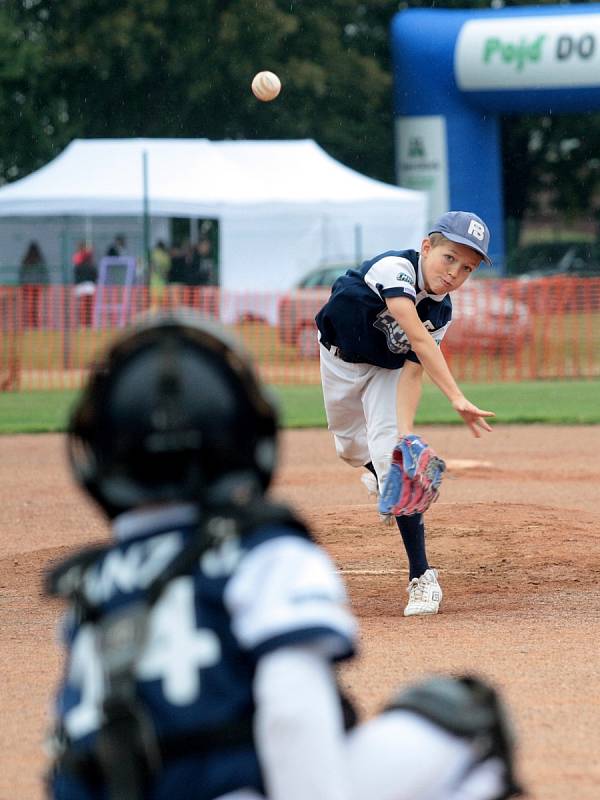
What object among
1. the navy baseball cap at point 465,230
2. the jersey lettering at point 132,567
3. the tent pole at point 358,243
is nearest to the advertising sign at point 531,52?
the tent pole at point 358,243

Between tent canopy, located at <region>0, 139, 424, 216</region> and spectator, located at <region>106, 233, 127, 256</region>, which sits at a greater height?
tent canopy, located at <region>0, 139, 424, 216</region>

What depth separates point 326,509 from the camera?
8.64 meters

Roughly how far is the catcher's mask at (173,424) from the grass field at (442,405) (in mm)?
11610

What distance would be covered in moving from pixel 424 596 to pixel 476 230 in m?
1.56

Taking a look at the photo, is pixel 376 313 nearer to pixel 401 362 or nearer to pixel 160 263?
pixel 401 362

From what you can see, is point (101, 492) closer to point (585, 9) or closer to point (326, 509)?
point (326, 509)

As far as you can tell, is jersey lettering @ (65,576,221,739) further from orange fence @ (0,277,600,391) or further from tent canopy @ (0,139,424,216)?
tent canopy @ (0,139,424,216)

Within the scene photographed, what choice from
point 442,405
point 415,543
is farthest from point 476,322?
point 415,543

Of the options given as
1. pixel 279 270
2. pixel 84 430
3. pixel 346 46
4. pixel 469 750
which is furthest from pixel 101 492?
pixel 346 46

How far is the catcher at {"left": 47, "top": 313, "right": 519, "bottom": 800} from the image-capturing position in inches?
75.2

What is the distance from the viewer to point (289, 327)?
2083 cm

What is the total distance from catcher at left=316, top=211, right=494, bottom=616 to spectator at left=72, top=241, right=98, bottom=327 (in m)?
14.9

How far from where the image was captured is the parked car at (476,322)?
19.8m

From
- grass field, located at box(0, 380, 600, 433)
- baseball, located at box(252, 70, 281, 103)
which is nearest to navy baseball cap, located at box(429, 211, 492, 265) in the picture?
grass field, located at box(0, 380, 600, 433)
